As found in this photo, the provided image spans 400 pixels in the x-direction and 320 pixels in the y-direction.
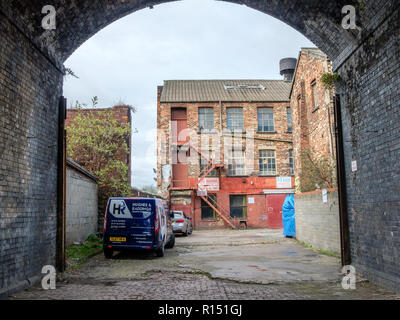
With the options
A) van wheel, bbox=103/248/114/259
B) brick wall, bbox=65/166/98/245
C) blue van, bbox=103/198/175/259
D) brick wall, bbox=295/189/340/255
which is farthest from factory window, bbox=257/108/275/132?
van wheel, bbox=103/248/114/259

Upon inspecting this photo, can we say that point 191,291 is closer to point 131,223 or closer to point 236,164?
point 131,223

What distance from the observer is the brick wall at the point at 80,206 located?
40.0 feet

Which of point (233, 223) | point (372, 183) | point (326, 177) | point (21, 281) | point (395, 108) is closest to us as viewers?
point (395, 108)

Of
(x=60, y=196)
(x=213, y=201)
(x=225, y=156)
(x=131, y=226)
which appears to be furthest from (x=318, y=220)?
→ (x=225, y=156)

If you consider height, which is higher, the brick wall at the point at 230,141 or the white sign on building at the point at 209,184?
the brick wall at the point at 230,141

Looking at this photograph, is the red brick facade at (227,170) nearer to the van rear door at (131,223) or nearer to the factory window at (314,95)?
the factory window at (314,95)

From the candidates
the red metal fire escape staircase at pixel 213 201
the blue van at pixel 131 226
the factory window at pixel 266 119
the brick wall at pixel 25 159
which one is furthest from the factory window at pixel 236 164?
the brick wall at pixel 25 159

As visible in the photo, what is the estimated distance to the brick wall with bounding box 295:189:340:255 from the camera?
1155cm

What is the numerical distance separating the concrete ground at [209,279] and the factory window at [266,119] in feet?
67.1

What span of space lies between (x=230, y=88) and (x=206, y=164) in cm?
799

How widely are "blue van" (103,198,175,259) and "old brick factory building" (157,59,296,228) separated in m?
17.0
